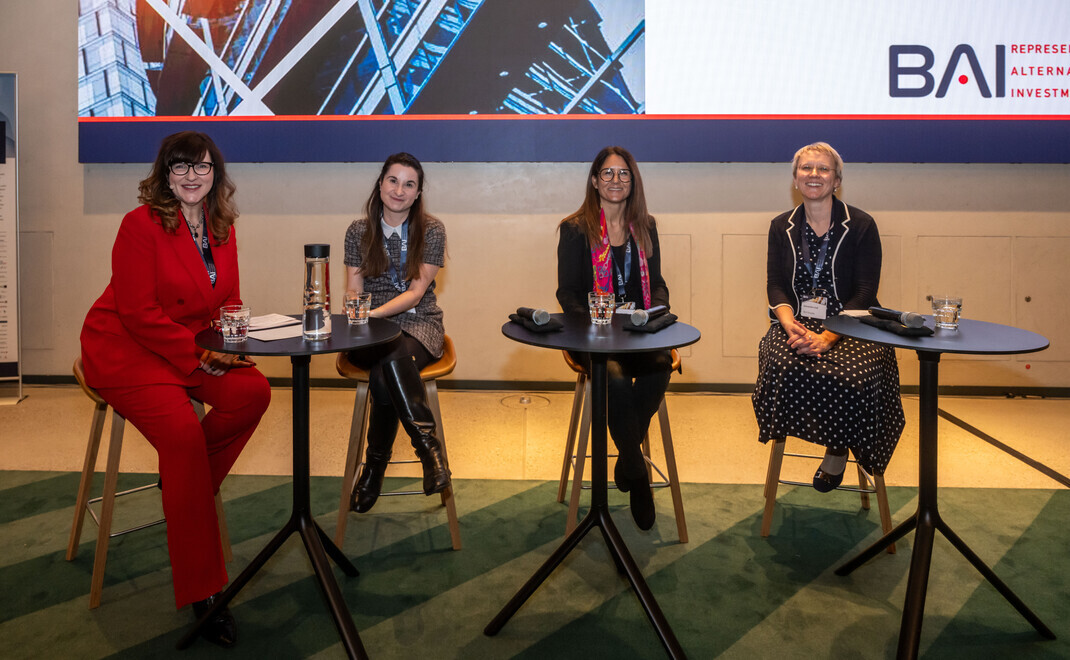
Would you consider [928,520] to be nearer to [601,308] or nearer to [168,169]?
[601,308]

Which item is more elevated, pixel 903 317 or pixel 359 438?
pixel 903 317

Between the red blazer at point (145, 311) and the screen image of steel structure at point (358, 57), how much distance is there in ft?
8.02

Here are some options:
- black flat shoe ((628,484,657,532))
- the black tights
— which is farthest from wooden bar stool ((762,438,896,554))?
the black tights

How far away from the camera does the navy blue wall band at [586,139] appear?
4152mm

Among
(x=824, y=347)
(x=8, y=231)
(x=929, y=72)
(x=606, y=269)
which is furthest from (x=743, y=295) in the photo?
(x=8, y=231)

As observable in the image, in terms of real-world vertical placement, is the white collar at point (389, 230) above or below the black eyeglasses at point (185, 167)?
below

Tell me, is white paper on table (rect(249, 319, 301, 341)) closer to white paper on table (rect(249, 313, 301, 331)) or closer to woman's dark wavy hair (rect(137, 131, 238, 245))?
white paper on table (rect(249, 313, 301, 331))

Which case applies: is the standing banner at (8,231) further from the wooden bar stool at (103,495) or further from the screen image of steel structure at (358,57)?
the wooden bar stool at (103,495)

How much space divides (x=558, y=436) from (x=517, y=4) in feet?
8.34

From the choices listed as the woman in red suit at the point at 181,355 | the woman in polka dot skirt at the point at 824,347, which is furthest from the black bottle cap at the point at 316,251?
the woman in polka dot skirt at the point at 824,347

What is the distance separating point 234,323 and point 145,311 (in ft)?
1.19

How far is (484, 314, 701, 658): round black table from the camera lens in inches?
71.1

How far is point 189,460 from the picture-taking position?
188 cm

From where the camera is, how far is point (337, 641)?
1839mm
